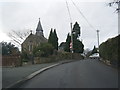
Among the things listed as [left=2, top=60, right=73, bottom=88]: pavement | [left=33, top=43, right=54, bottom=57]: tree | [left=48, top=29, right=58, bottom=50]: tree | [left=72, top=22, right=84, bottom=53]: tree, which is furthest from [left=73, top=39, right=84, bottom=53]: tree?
[left=2, top=60, right=73, bottom=88]: pavement


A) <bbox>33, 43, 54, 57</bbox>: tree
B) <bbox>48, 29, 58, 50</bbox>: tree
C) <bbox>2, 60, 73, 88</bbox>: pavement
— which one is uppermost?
<bbox>48, 29, 58, 50</bbox>: tree

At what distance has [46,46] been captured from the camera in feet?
151

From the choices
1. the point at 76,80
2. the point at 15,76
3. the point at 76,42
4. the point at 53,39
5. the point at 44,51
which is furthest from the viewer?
the point at 53,39

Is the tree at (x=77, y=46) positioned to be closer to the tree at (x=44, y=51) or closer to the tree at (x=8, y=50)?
the tree at (x=8, y=50)

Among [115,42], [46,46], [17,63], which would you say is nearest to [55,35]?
[46,46]

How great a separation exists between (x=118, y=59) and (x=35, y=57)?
21530 millimetres

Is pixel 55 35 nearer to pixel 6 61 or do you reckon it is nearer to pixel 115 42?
pixel 6 61

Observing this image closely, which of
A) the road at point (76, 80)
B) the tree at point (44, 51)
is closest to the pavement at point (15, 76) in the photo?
the road at point (76, 80)

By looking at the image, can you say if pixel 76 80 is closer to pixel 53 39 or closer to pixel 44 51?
pixel 44 51

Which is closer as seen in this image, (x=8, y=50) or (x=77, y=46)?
(x=8, y=50)

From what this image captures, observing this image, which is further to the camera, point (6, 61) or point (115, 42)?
point (6, 61)

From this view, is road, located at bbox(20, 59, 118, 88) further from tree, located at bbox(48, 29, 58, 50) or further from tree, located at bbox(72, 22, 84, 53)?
tree, located at bbox(48, 29, 58, 50)

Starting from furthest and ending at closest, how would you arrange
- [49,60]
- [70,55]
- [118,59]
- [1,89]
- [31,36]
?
[31,36] → [70,55] → [49,60] → [118,59] → [1,89]

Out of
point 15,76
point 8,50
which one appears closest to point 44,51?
point 8,50
